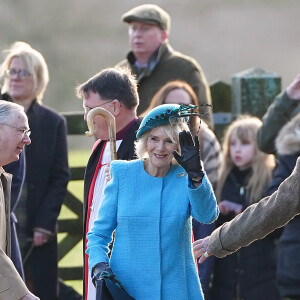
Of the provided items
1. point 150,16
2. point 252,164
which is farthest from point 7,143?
point 150,16

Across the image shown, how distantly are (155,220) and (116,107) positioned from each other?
1.00 meters

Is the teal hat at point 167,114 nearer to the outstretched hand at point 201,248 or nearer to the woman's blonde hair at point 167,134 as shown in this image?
the woman's blonde hair at point 167,134

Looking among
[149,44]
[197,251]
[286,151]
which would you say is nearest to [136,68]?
[149,44]

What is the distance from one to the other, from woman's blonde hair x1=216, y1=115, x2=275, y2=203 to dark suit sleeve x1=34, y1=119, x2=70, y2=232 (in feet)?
4.43

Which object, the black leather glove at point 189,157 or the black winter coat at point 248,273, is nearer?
the black leather glove at point 189,157

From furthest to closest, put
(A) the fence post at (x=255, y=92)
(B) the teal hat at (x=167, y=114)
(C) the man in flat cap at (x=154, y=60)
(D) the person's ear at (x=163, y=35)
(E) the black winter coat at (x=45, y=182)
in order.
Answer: (A) the fence post at (x=255, y=92), (D) the person's ear at (x=163, y=35), (C) the man in flat cap at (x=154, y=60), (E) the black winter coat at (x=45, y=182), (B) the teal hat at (x=167, y=114)

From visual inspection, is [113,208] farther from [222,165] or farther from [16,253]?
[222,165]

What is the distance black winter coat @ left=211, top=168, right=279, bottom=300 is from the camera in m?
7.90

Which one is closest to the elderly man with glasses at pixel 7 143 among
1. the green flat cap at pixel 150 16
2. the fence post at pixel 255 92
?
the green flat cap at pixel 150 16

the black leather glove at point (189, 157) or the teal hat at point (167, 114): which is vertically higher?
the teal hat at point (167, 114)

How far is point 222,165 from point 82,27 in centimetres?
3171

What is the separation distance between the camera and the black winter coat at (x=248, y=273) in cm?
790

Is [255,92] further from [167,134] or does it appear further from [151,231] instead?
[151,231]

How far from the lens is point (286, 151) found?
23.9 feet
